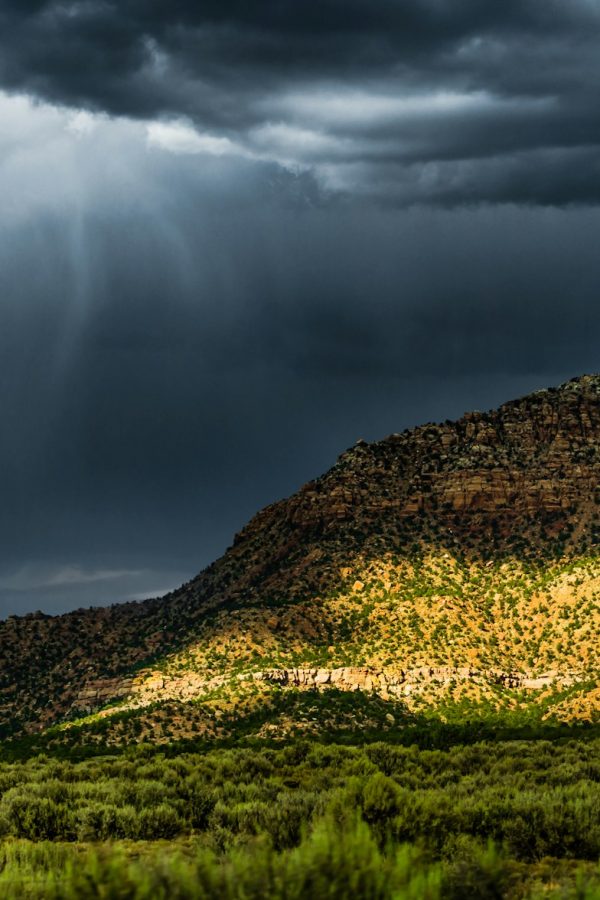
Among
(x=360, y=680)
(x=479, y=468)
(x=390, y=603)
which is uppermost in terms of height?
(x=479, y=468)

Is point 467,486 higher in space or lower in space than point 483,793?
higher

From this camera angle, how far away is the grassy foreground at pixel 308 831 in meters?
9.22

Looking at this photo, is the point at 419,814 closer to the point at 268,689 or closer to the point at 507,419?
the point at 268,689

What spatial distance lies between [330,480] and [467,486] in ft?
60.2

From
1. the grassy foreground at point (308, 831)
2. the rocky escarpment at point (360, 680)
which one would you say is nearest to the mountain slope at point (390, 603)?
the rocky escarpment at point (360, 680)

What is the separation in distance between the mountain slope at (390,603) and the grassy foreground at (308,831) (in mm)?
37180

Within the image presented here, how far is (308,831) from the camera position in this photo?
1627cm

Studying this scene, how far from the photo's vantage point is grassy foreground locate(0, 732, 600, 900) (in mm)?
9219

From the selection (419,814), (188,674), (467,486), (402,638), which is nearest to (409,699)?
(402,638)

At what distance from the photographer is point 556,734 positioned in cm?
5394

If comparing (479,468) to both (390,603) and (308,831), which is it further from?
(308,831)

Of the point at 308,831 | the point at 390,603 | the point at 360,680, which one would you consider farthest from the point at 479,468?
the point at 308,831

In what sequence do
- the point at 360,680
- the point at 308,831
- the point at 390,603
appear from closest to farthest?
the point at 308,831
the point at 360,680
the point at 390,603

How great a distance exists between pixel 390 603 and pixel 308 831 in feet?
244
